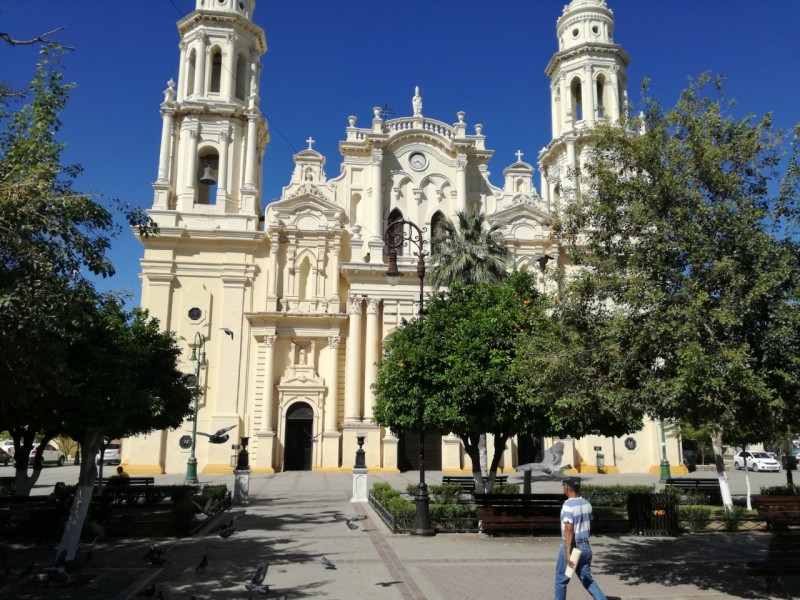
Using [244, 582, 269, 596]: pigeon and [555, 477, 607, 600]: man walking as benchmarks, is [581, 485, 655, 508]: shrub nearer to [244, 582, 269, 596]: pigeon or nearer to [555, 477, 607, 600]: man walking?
[555, 477, 607, 600]: man walking

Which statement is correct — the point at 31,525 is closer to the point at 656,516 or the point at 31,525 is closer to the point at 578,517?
the point at 578,517

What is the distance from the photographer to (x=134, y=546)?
13.5 meters

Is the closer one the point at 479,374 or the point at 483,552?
the point at 483,552

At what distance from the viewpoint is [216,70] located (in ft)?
132

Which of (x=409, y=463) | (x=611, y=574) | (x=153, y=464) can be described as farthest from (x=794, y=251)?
(x=153, y=464)

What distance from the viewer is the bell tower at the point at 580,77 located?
40.7 m

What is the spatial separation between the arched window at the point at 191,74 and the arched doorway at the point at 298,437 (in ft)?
63.2

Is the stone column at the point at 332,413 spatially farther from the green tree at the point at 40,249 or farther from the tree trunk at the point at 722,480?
the green tree at the point at 40,249

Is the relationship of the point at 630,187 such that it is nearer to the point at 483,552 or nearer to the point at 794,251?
the point at 794,251

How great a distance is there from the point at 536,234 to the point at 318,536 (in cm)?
2763

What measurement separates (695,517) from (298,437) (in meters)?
23.7

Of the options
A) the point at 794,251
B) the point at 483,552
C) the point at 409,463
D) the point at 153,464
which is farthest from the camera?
the point at 409,463

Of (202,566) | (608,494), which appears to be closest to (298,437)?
(608,494)

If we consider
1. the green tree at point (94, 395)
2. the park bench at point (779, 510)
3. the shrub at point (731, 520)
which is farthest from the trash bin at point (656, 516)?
the green tree at point (94, 395)
